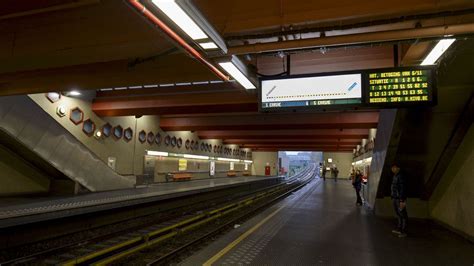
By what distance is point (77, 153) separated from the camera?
1056 centimetres

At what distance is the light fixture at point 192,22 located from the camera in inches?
113

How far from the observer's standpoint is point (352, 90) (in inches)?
186

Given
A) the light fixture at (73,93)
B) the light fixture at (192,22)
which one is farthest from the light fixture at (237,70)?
the light fixture at (73,93)

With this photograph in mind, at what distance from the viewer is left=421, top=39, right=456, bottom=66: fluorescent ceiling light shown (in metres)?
3.98

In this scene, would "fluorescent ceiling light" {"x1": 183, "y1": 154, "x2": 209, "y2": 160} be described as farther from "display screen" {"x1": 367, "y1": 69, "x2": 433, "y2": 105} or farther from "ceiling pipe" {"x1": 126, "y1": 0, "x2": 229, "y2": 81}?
"display screen" {"x1": 367, "y1": 69, "x2": 433, "y2": 105}

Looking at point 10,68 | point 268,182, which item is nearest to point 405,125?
point 10,68

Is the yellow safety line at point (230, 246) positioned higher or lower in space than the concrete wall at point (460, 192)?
lower

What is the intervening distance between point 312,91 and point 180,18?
2.66 metres

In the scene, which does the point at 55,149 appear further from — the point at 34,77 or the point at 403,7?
the point at 403,7

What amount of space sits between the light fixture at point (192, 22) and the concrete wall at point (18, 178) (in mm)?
9454

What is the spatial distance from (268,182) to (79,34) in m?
24.3

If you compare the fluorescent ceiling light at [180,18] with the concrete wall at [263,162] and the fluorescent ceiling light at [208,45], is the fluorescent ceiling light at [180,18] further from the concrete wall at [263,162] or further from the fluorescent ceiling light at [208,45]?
the concrete wall at [263,162]

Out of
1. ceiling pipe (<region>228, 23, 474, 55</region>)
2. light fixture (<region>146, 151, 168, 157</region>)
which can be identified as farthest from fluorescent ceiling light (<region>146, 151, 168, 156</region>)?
ceiling pipe (<region>228, 23, 474, 55</region>)

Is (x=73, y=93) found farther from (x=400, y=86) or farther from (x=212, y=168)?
(x=212, y=168)
